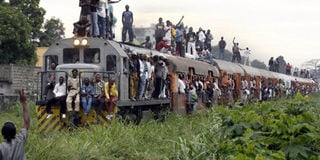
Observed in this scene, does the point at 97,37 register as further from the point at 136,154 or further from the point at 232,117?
the point at 232,117

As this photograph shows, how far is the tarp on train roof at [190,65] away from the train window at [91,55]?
179 inches

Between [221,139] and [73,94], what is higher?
[73,94]

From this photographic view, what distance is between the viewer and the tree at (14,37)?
40125mm

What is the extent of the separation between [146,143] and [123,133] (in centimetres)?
56

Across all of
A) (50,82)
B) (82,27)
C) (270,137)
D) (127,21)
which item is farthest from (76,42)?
(270,137)

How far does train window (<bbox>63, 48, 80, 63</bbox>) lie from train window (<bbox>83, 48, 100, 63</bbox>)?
279 mm

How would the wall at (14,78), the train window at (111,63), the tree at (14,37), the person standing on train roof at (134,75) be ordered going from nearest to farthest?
the train window at (111,63), the person standing on train roof at (134,75), the wall at (14,78), the tree at (14,37)

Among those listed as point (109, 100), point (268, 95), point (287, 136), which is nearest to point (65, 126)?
point (109, 100)

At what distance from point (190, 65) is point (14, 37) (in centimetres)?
2059

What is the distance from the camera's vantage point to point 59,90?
15133mm

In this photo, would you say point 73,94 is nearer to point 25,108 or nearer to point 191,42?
point 25,108

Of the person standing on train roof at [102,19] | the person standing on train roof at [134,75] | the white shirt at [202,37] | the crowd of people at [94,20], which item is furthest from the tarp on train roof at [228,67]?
the person standing on train roof at [134,75]

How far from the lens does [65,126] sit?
15.6m

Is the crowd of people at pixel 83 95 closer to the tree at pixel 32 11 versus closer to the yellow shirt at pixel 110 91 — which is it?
the yellow shirt at pixel 110 91
